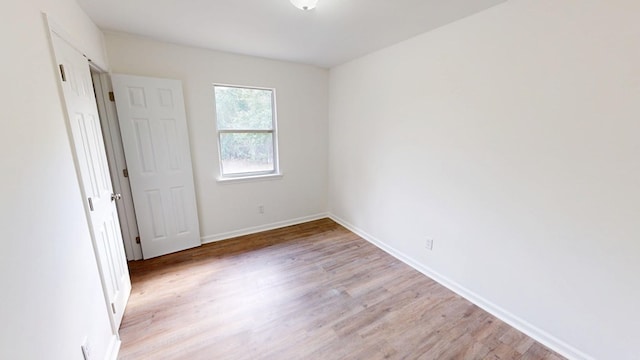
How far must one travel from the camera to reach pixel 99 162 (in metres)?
1.94

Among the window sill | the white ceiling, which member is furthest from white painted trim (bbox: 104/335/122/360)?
the white ceiling

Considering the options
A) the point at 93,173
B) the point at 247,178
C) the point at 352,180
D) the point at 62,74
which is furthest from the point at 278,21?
the point at 352,180

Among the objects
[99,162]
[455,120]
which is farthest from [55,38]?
[455,120]

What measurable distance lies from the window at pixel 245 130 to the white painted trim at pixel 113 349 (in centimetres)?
199

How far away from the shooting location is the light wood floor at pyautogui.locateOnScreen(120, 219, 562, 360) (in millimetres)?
1714

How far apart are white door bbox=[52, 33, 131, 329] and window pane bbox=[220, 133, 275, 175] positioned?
1383 mm

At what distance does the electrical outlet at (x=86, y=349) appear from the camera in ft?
4.21

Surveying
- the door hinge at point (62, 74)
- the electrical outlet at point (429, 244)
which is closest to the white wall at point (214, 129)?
the door hinge at point (62, 74)

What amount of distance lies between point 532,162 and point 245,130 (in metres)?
3.11

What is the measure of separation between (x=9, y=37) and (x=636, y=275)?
3.30m

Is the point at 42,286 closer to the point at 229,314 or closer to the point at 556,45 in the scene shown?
the point at 229,314

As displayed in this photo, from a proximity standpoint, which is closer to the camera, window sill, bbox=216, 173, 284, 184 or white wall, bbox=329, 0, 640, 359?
white wall, bbox=329, 0, 640, 359

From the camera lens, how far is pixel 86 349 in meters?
1.31

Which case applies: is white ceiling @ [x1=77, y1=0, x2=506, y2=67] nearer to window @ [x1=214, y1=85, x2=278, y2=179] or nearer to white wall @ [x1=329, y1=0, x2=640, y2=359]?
white wall @ [x1=329, y1=0, x2=640, y2=359]
